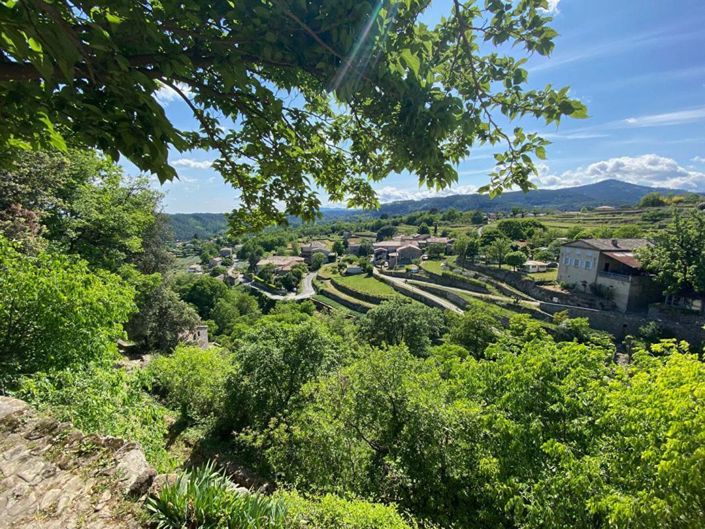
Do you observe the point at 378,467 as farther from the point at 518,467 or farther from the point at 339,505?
the point at 339,505

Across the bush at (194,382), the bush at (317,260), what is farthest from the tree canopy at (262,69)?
the bush at (317,260)

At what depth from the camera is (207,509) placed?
3230mm

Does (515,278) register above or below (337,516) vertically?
below

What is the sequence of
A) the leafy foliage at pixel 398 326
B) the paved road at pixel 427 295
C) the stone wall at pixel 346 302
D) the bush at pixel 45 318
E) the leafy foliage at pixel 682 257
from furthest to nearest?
the stone wall at pixel 346 302 → the paved road at pixel 427 295 → the leafy foliage at pixel 398 326 → the leafy foliage at pixel 682 257 → the bush at pixel 45 318

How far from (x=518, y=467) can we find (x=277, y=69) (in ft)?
24.3

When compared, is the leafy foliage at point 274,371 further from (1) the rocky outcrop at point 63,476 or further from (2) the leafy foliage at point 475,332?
(2) the leafy foliage at point 475,332

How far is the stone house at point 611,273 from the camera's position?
101 ft

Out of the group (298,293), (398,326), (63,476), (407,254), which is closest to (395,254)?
(407,254)

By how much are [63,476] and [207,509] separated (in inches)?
71.6

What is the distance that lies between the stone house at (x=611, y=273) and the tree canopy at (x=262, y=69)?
37.5 metres

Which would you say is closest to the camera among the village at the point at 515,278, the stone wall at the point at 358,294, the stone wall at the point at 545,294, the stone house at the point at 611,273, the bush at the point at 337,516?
the bush at the point at 337,516

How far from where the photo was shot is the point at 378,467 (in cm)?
765

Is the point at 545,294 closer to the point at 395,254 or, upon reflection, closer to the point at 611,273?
the point at 611,273

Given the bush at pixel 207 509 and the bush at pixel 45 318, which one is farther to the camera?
the bush at pixel 45 318
